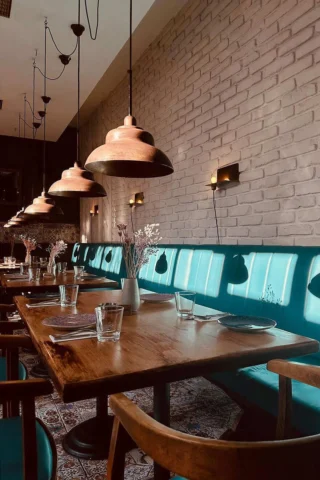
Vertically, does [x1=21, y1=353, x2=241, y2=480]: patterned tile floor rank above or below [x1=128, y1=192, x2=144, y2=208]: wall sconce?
below

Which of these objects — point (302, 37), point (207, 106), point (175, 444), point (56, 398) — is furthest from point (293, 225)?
point (175, 444)

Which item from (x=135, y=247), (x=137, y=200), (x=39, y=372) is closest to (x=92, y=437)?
(x=135, y=247)

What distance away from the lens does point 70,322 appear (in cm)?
136

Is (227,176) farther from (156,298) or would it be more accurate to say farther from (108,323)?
(108,323)

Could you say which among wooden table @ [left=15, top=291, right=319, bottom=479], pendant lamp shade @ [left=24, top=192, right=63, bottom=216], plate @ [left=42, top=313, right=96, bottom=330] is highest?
pendant lamp shade @ [left=24, top=192, right=63, bottom=216]

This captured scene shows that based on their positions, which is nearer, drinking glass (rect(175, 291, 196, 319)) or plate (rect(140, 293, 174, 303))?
drinking glass (rect(175, 291, 196, 319))

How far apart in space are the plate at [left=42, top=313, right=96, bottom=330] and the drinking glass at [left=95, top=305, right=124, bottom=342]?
0.13 m

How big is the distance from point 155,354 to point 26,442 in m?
0.39

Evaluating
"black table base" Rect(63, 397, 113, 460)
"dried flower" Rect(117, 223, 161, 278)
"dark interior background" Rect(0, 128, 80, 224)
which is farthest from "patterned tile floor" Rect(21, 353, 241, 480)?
"dark interior background" Rect(0, 128, 80, 224)

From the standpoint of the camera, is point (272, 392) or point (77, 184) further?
point (77, 184)

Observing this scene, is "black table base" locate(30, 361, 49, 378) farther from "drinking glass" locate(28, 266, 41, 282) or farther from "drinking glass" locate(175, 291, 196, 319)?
"drinking glass" locate(175, 291, 196, 319)

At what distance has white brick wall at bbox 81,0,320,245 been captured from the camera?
2.44 m

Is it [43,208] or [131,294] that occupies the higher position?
[43,208]

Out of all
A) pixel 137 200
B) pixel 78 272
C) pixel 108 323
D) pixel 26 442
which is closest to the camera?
pixel 26 442
